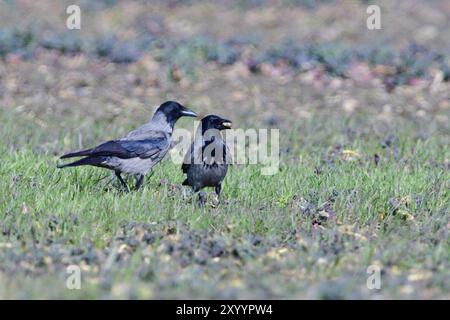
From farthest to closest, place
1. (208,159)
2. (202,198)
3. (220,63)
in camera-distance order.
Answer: (220,63), (208,159), (202,198)

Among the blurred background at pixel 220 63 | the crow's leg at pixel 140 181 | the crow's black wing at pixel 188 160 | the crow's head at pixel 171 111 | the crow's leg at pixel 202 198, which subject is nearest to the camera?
the crow's leg at pixel 202 198

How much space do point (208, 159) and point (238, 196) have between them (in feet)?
1.56

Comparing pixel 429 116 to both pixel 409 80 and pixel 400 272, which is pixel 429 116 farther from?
pixel 400 272

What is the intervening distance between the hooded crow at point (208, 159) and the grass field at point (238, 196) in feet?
0.72

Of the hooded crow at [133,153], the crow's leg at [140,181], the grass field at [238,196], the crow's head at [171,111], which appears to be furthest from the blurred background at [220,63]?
the crow's leg at [140,181]

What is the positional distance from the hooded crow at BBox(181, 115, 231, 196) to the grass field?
219mm

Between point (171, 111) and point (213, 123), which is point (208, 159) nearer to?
point (213, 123)

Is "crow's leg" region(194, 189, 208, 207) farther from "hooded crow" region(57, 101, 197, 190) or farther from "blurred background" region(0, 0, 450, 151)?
"blurred background" region(0, 0, 450, 151)

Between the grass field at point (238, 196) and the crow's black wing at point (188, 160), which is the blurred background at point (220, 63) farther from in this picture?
the crow's black wing at point (188, 160)

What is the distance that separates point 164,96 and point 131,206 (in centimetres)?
686

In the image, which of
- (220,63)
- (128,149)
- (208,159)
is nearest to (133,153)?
(128,149)

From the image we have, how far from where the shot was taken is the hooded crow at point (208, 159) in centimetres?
927

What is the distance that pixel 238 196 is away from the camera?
9.35 meters

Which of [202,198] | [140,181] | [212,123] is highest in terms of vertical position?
[212,123]
